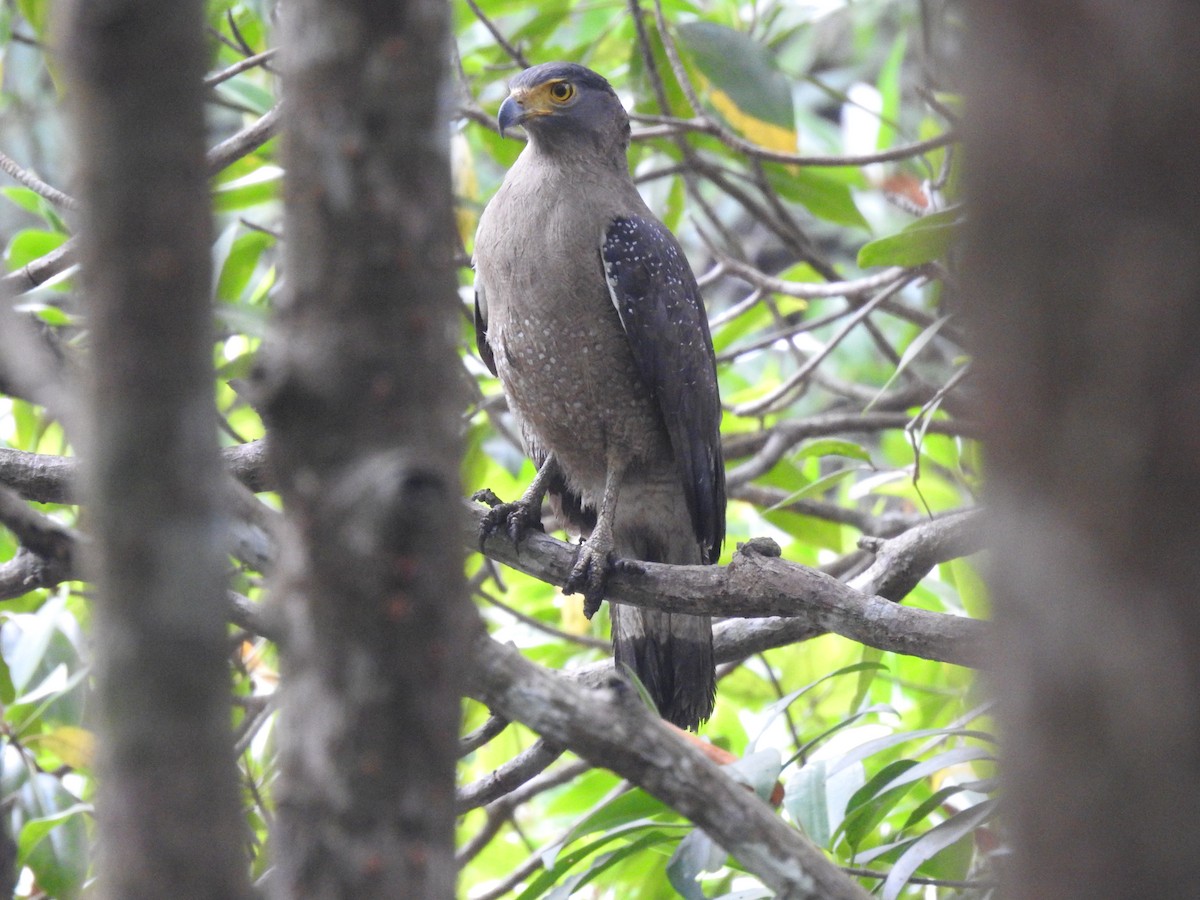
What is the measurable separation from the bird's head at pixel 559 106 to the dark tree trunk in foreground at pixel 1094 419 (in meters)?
3.41

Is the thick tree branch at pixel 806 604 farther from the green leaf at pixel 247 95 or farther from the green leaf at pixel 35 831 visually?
the green leaf at pixel 247 95

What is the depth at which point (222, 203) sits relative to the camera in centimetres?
439

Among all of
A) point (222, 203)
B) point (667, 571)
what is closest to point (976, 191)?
point (667, 571)

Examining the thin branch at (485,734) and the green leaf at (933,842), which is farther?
the thin branch at (485,734)

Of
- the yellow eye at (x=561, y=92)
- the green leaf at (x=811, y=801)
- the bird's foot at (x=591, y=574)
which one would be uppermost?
the yellow eye at (x=561, y=92)

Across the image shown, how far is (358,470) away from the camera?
1.07 m

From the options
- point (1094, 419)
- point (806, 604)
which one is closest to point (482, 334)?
point (806, 604)

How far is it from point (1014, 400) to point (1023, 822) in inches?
13.1

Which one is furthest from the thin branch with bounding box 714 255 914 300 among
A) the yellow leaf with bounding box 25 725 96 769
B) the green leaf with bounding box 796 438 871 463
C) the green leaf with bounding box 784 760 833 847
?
the yellow leaf with bounding box 25 725 96 769

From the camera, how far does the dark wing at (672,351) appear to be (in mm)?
3994

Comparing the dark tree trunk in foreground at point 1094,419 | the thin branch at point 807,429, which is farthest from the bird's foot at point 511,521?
the dark tree trunk in foreground at point 1094,419

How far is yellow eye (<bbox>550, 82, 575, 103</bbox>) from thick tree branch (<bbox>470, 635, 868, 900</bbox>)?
122 inches

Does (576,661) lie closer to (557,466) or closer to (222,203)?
(557,466)

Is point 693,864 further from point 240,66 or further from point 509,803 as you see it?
point 240,66
